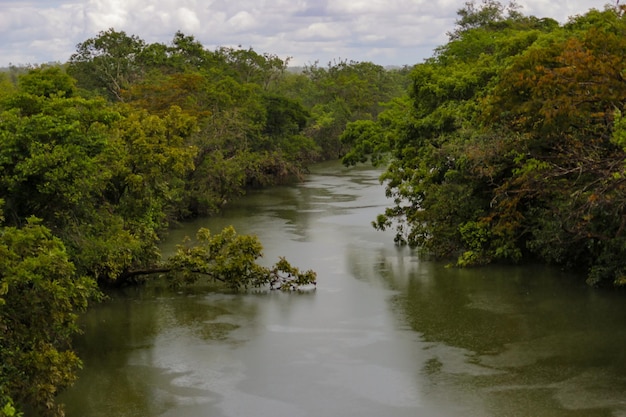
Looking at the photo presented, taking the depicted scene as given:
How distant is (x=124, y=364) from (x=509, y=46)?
1497 cm

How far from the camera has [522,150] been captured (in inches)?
753

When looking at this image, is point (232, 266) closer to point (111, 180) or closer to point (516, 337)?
point (111, 180)

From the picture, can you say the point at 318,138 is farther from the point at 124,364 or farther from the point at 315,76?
the point at 124,364

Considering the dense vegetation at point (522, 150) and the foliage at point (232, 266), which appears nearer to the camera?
the dense vegetation at point (522, 150)

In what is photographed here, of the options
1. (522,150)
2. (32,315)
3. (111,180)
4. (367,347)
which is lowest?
(367,347)

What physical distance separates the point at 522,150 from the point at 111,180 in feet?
32.5

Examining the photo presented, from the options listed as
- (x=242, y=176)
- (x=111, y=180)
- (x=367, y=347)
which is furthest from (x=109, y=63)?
(x=367, y=347)

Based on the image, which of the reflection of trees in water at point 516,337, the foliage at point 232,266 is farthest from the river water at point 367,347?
the foliage at point 232,266

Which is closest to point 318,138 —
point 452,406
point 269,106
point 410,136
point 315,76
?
point 269,106

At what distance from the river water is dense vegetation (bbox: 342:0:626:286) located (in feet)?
3.31

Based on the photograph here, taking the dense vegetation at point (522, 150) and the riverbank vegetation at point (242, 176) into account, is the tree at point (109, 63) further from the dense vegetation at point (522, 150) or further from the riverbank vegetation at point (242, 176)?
the dense vegetation at point (522, 150)

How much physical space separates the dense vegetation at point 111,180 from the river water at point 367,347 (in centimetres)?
106

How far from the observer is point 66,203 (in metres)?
14.9

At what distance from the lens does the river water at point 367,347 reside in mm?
12766
